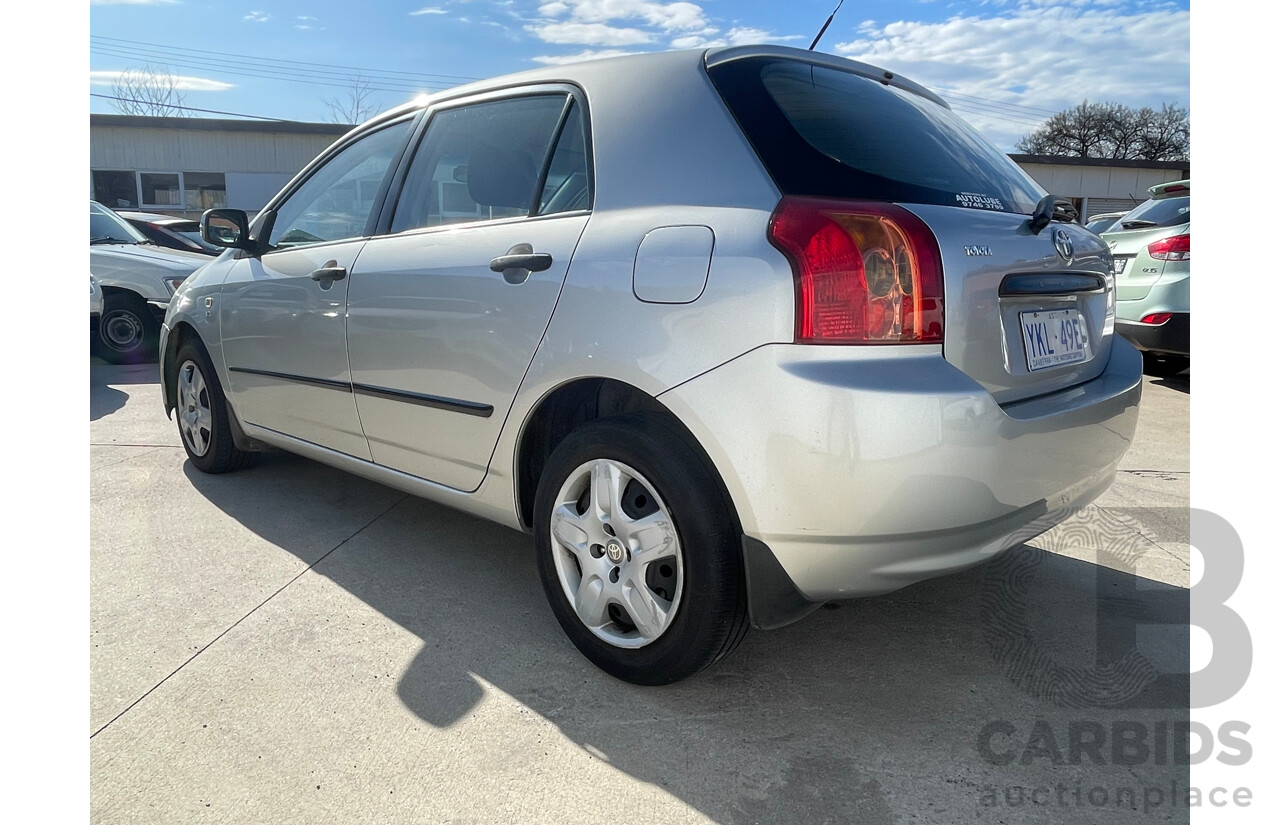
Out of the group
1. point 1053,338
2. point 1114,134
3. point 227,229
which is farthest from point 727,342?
point 1114,134

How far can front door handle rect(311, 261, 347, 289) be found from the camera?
10.3 ft

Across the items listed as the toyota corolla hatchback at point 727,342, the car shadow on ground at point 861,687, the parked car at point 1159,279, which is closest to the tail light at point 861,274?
the toyota corolla hatchback at point 727,342

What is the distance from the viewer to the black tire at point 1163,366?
24.8 feet

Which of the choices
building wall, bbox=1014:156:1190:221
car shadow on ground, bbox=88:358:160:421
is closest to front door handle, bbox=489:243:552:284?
car shadow on ground, bbox=88:358:160:421

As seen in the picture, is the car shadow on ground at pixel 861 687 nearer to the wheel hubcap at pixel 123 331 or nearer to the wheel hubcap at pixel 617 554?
the wheel hubcap at pixel 617 554

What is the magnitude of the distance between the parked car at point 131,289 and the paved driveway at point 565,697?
5.32 metres

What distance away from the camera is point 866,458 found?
73.0 inches

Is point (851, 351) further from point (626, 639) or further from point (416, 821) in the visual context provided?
point (416, 821)

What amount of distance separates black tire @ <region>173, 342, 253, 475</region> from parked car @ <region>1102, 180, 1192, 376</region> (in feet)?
18.7

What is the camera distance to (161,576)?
3.10 m

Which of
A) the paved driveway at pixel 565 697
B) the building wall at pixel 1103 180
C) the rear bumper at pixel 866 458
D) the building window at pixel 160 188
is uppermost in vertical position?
the building wall at pixel 1103 180

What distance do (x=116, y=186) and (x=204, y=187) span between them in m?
2.16

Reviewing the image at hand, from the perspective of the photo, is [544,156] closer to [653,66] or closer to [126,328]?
[653,66]

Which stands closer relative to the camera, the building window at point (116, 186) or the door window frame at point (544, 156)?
the door window frame at point (544, 156)
